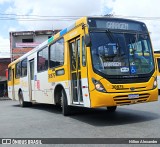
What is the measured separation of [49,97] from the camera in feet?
43.2

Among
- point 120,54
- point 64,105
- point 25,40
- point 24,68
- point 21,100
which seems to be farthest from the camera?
point 25,40

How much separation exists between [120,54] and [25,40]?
118 feet

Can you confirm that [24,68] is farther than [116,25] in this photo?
Yes

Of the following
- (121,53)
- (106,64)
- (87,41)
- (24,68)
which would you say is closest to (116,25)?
(121,53)

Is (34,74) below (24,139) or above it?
above

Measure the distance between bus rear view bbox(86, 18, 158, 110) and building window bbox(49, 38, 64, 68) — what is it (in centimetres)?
239

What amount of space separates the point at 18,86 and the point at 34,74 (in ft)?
14.9

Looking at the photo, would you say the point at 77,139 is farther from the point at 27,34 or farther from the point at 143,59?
the point at 27,34

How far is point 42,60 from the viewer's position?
46.8ft

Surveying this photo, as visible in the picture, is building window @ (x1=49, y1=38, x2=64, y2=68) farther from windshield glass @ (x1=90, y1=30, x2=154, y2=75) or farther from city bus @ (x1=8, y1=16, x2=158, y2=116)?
windshield glass @ (x1=90, y1=30, x2=154, y2=75)

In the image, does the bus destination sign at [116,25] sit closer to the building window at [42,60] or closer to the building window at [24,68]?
the building window at [42,60]

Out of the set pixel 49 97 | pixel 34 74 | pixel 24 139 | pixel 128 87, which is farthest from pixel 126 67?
pixel 34 74

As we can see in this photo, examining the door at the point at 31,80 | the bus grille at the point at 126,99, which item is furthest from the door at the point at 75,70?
the door at the point at 31,80

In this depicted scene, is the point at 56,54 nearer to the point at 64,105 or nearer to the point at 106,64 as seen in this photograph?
the point at 64,105
